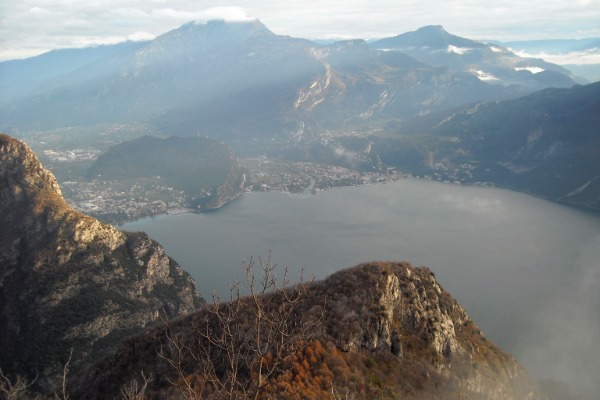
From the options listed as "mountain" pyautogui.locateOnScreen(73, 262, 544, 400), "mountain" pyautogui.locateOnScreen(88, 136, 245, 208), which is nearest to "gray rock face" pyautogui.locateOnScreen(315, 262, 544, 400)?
"mountain" pyautogui.locateOnScreen(73, 262, 544, 400)

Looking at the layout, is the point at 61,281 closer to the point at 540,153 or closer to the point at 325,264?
the point at 325,264

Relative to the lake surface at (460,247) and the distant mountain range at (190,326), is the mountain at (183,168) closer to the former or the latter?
the lake surface at (460,247)

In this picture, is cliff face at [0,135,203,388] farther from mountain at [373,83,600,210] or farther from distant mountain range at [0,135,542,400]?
mountain at [373,83,600,210]

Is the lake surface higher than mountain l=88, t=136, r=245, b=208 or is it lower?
lower

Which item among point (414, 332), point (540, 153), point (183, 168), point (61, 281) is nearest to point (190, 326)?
point (414, 332)

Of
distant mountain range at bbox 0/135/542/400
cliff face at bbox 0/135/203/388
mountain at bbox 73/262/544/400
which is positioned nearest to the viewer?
distant mountain range at bbox 0/135/542/400

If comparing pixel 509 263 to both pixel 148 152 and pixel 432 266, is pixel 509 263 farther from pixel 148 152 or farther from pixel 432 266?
pixel 148 152
